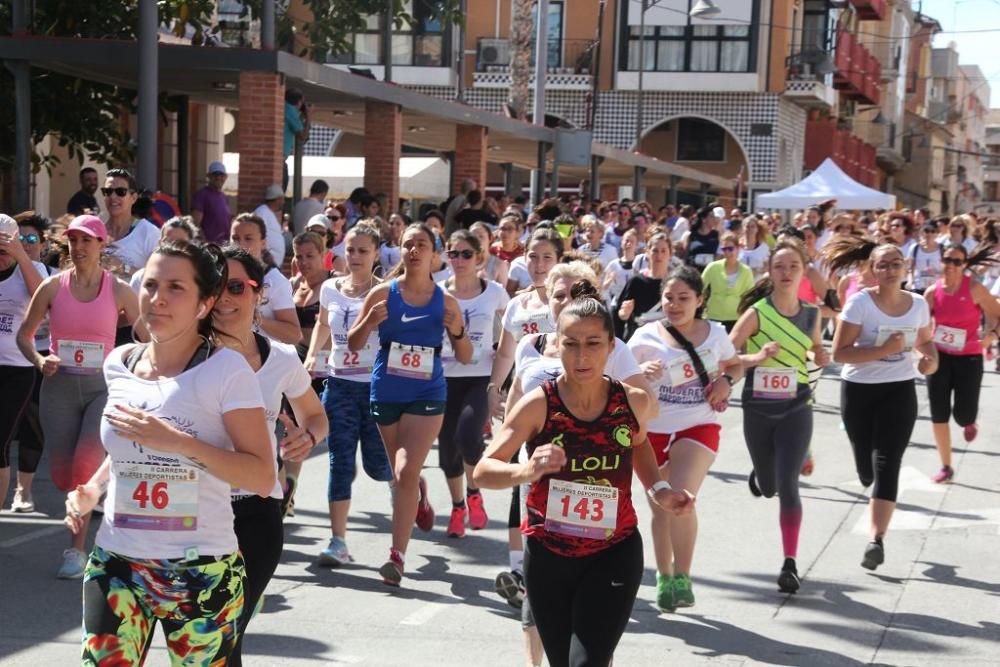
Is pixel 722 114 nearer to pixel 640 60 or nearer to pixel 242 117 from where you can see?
pixel 640 60

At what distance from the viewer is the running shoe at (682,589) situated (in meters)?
7.16

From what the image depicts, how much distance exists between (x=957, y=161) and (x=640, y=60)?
235ft

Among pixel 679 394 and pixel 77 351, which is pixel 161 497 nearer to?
pixel 679 394

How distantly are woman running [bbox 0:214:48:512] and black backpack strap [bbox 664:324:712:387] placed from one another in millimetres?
3493

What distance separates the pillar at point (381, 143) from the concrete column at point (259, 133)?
295 cm

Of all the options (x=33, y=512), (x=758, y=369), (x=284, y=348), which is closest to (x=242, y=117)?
(x=33, y=512)

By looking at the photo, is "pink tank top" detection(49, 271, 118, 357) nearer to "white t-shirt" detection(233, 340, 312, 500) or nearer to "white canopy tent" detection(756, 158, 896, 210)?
"white t-shirt" detection(233, 340, 312, 500)

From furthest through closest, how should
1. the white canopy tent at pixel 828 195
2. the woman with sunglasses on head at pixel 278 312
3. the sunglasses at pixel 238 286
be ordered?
the white canopy tent at pixel 828 195, the woman with sunglasses on head at pixel 278 312, the sunglasses at pixel 238 286

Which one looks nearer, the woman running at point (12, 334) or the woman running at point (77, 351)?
the woman running at point (77, 351)

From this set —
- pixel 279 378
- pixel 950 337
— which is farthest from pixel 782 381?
pixel 950 337

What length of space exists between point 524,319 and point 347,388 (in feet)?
3.44

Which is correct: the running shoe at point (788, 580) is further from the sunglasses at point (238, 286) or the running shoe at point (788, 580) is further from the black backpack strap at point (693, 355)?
the sunglasses at point (238, 286)

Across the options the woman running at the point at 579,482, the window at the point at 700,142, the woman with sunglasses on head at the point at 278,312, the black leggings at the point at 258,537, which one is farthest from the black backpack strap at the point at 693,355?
the window at the point at 700,142

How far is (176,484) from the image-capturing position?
4117mm
